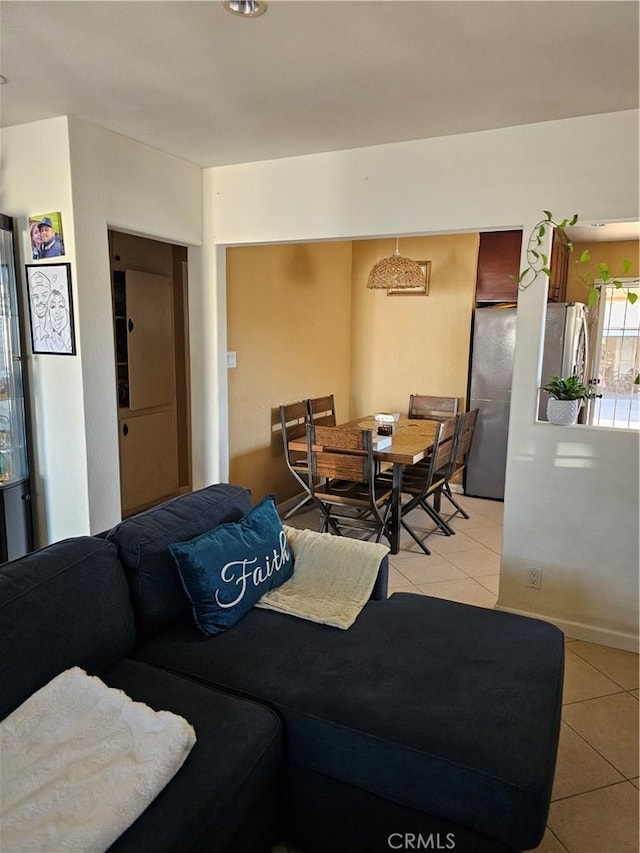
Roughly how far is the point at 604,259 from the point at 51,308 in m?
4.30

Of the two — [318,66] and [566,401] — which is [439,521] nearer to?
[566,401]

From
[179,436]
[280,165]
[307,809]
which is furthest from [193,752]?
[179,436]

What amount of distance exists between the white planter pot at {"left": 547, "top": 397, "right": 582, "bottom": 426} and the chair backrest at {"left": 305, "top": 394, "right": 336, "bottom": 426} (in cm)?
225

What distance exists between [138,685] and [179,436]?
3.42 meters

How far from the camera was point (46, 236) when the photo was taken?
2791mm

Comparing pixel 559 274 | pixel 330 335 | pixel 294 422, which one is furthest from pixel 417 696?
pixel 330 335

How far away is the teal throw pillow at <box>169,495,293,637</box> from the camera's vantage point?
184 centimetres

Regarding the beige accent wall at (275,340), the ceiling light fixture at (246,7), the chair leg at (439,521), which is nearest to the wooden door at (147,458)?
the beige accent wall at (275,340)

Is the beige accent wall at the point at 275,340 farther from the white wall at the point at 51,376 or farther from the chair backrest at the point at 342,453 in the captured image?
the white wall at the point at 51,376

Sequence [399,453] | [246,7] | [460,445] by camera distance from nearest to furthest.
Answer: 1. [246,7]
2. [399,453]
3. [460,445]

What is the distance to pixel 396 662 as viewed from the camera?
1.72 meters

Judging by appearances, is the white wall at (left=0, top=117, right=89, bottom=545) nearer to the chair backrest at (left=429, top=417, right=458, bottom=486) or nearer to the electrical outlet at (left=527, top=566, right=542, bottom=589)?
the chair backrest at (left=429, top=417, right=458, bottom=486)

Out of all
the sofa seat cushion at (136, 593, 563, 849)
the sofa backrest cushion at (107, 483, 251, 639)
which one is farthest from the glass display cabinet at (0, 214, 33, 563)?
the sofa seat cushion at (136, 593, 563, 849)

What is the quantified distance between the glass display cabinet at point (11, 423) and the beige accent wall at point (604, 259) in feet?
13.9
